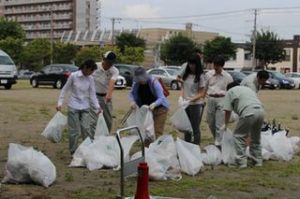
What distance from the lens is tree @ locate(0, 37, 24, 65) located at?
81.1 m

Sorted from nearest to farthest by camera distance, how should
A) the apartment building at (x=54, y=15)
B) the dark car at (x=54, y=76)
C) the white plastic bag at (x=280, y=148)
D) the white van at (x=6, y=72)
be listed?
1. the white plastic bag at (x=280, y=148)
2. the white van at (x=6, y=72)
3. the dark car at (x=54, y=76)
4. the apartment building at (x=54, y=15)

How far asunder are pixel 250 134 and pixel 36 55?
80.1 m

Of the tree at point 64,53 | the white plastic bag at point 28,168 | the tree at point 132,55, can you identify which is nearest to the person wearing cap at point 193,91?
the white plastic bag at point 28,168

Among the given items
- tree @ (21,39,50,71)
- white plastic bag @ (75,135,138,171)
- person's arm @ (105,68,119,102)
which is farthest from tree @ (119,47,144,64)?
white plastic bag @ (75,135,138,171)

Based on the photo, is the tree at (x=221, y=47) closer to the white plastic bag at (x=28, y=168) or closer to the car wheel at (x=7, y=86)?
the car wheel at (x=7, y=86)

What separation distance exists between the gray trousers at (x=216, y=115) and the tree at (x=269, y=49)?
75.2 meters

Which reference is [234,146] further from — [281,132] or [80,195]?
[80,195]

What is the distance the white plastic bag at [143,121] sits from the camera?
8914mm

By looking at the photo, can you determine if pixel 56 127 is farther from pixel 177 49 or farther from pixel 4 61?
pixel 177 49

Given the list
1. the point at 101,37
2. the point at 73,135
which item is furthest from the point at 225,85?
the point at 101,37

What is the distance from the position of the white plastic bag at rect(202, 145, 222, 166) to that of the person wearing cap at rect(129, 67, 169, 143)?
818mm

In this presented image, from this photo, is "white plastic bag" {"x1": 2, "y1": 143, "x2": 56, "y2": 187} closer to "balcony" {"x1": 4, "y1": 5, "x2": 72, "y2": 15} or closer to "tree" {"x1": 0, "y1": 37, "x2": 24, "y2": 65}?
"tree" {"x1": 0, "y1": 37, "x2": 24, "y2": 65}

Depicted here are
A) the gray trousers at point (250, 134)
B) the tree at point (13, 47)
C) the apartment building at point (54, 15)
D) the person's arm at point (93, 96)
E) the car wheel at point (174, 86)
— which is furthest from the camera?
the apartment building at point (54, 15)

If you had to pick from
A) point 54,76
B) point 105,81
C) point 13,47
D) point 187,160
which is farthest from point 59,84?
point 13,47
